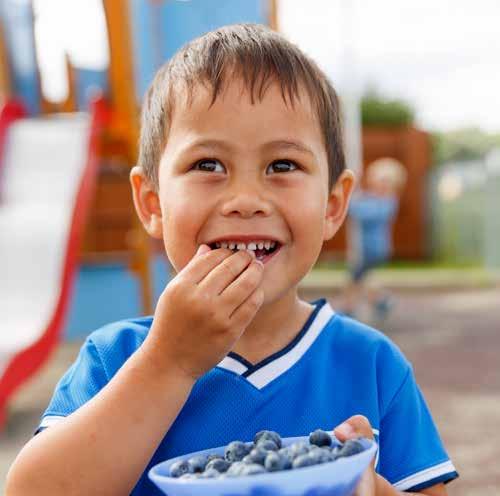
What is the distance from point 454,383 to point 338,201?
318cm

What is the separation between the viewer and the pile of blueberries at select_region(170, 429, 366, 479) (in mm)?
846

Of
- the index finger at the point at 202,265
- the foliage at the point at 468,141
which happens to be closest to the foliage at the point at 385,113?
the foliage at the point at 468,141

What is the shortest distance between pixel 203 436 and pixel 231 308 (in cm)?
24

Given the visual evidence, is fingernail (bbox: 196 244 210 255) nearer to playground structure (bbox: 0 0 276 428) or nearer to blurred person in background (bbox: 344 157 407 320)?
playground structure (bbox: 0 0 276 428)

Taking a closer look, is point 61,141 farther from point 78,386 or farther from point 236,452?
point 236,452

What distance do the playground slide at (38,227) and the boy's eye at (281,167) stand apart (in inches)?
110

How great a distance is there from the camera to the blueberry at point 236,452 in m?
0.93

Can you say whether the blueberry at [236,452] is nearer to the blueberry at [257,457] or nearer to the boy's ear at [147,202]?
the blueberry at [257,457]

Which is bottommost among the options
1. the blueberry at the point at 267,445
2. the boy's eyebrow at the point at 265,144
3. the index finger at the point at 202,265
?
the blueberry at the point at 267,445

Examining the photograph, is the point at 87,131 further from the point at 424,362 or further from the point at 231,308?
the point at 231,308

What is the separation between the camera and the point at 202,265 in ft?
3.44

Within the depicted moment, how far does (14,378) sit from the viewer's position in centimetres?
376

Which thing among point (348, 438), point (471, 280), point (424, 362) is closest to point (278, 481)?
point (348, 438)

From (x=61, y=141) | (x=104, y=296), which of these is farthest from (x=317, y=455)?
(x=61, y=141)
